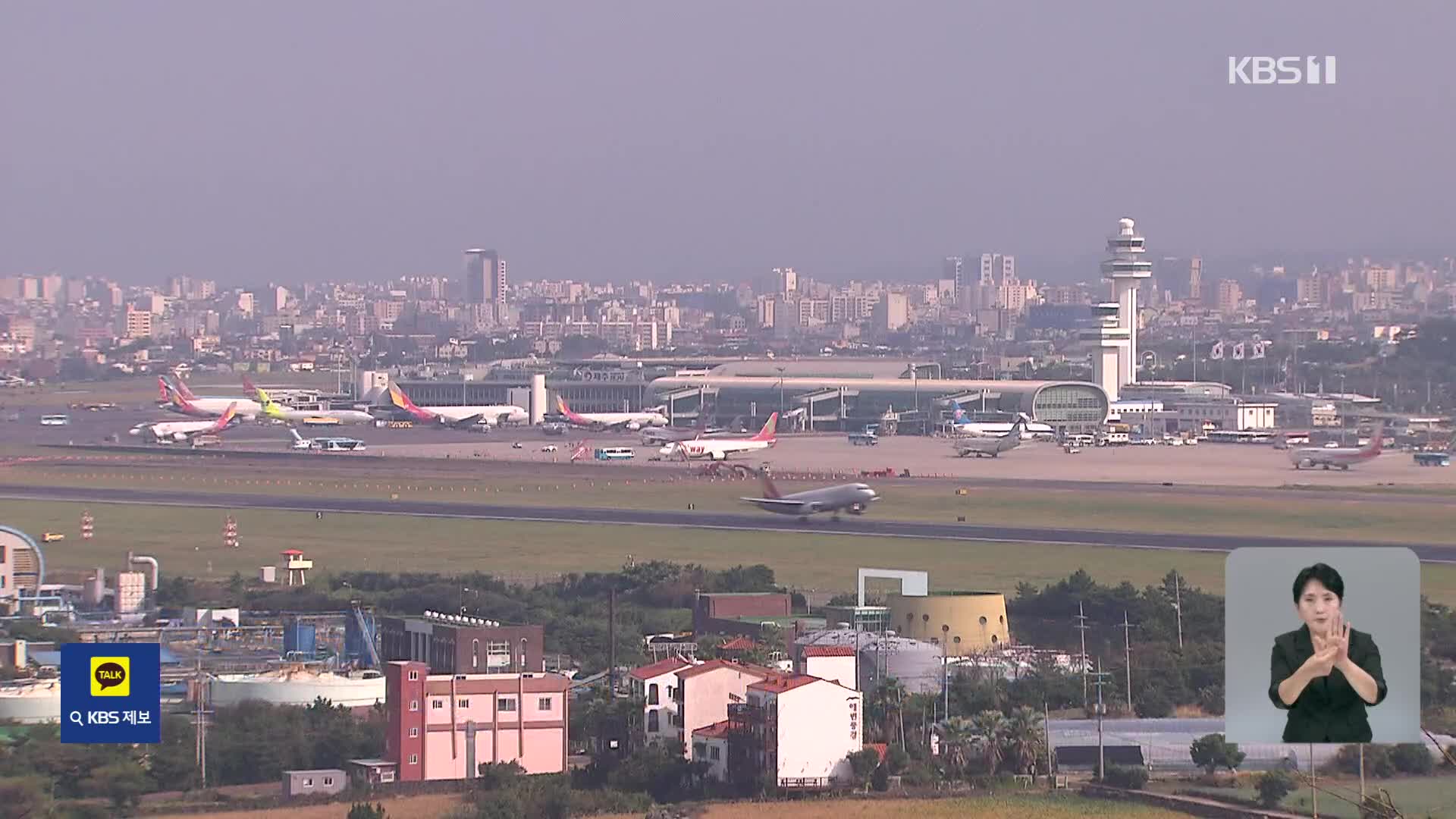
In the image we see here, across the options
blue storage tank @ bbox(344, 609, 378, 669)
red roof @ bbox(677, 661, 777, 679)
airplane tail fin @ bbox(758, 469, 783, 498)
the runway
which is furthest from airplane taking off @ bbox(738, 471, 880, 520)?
red roof @ bbox(677, 661, 777, 679)

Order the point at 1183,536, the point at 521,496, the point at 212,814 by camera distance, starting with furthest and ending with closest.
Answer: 1. the point at 521,496
2. the point at 1183,536
3. the point at 212,814

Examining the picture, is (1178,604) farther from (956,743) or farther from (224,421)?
(224,421)

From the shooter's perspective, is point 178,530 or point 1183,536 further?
point 178,530

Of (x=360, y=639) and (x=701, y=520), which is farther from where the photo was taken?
(x=701, y=520)

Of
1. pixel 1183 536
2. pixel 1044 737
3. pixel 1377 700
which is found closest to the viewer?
pixel 1377 700

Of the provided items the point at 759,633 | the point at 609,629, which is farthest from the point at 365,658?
the point at 759,633

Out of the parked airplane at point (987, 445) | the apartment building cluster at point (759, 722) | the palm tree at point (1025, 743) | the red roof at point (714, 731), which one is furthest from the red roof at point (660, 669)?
the parked airplane at point (987, 445)

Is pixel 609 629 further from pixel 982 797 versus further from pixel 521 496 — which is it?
pixel 521 496

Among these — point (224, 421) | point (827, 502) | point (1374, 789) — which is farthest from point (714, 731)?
point (224, 421)
